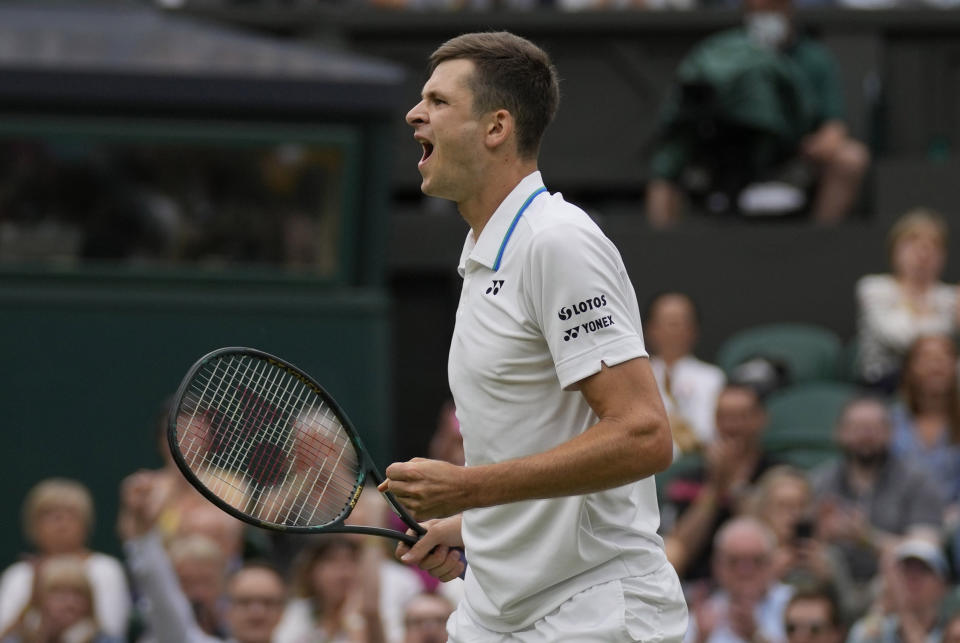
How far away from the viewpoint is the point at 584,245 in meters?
3.41

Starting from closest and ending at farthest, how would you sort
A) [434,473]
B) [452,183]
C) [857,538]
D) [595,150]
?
[434,473], [452,183], [857,538], [595,150]

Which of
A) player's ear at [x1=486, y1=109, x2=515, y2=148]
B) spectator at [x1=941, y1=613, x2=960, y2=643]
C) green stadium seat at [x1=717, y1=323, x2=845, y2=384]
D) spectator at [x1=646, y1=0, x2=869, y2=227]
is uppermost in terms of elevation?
player's ear at [x1=486, y1=109, x2=515, y2=148]

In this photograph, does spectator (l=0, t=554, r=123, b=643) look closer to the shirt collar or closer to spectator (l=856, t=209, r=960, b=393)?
the shirt collar

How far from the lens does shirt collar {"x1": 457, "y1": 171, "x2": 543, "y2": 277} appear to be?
356cm

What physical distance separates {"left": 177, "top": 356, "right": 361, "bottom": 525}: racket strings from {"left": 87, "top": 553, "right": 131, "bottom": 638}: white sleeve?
57 cm

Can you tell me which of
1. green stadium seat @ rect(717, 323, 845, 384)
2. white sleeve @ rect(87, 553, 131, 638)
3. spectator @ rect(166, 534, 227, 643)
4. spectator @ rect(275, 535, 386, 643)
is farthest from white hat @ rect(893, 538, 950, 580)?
white sleeve @ rect(87, 553, 131, 638)

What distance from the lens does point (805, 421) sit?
8.46 meters

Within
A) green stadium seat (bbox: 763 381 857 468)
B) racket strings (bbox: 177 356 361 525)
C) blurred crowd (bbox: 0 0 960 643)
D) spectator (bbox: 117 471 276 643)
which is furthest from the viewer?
green stadium seat (bbox: 763 381 857 468)

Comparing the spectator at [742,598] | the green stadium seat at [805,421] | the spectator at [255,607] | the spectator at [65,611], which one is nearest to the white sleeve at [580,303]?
the spectator at [255,607]

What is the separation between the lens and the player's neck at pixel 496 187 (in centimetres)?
364

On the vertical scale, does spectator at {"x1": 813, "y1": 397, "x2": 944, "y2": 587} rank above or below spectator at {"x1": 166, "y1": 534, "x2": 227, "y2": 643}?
above

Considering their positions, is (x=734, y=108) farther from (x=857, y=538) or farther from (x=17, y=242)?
(x=17, y=242)

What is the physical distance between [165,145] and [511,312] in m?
6.21

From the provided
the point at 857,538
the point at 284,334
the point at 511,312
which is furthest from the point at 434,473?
the point at 284,334
